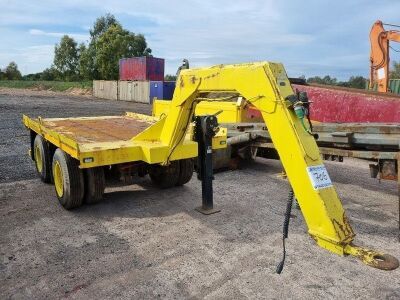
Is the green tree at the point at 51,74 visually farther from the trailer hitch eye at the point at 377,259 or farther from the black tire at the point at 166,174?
the trailer hitch eye at the point at 377,259

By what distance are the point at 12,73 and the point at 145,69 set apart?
6263cm

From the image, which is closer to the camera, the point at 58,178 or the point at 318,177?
the point at 318,177

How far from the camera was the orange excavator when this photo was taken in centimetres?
1057

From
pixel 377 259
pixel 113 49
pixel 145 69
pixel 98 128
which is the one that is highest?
pixel 113 49

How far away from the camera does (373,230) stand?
4.55m

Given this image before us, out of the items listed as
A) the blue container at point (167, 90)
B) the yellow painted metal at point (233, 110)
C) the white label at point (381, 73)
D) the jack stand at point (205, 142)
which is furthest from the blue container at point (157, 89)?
the jack stand at point (205, 142)

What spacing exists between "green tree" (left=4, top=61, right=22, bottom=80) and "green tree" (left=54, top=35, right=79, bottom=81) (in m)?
10.3

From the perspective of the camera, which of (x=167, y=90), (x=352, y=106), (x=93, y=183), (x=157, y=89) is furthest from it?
(x=157, y=89)

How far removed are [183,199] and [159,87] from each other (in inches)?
969

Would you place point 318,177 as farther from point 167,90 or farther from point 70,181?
point 167,90

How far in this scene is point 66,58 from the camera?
81000 millimetres

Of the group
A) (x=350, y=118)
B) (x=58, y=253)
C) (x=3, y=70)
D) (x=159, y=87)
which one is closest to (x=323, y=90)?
(x=350, y=118)

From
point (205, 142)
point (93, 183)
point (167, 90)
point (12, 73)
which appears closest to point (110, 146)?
point (93, 183)

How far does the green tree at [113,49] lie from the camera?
5531cm
